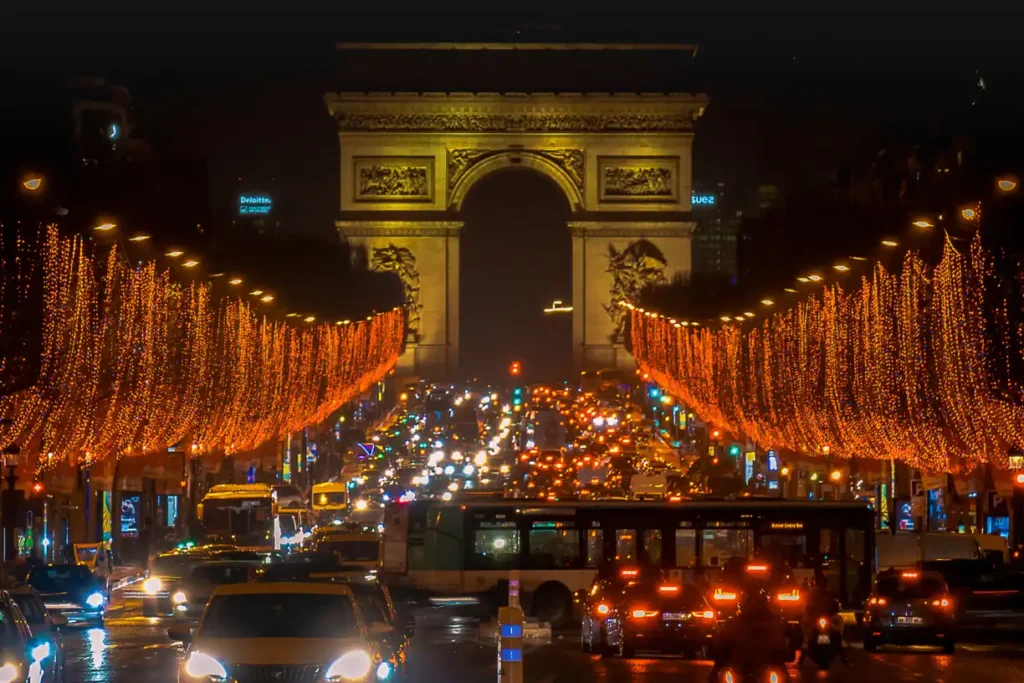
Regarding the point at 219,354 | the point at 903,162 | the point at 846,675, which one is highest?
the point at 903,162

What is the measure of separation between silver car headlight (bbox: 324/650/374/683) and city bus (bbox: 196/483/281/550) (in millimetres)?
42639

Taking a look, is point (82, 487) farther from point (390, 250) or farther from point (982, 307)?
point (390, 250)

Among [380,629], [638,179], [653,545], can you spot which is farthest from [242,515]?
[638,179]

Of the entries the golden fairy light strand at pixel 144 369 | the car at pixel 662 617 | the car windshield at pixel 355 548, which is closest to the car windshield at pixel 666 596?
the car at pixel 662 617

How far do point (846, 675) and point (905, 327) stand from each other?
71.3ft

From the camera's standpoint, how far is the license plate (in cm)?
3186

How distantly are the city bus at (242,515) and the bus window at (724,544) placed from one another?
21970 millimetres

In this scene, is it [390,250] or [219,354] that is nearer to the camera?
[219,354]

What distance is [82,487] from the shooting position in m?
53.8

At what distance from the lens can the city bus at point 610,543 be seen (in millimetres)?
40188

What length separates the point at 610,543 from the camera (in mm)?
40688

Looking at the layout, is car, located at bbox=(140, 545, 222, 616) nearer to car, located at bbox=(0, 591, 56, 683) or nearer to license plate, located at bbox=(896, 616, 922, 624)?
license plate, located at bbox=(896, 616, 922, 624)

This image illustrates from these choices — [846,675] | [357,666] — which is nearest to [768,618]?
[357,666]

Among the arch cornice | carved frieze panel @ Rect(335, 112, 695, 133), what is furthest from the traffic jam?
carved frieze panel @ Rect(335, 112, 695, 133)
